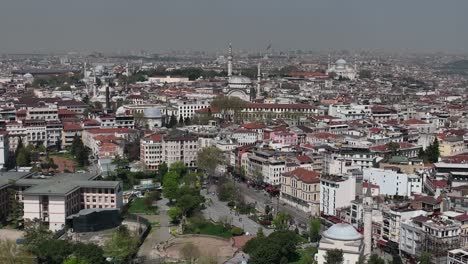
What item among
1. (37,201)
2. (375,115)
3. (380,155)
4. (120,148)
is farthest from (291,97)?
(37,201)

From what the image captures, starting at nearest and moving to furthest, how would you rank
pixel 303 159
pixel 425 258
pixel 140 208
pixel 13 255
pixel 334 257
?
pixel 334 257
pixel 425 258
pixel 13 255
pixel 140 208
pixel 303 159

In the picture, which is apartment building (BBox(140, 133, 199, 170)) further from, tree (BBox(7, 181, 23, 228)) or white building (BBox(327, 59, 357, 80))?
white building (BBox(327, 59, 357, 80))

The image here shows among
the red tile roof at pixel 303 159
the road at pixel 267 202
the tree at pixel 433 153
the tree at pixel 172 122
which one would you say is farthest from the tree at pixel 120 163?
the tree at pixel 433 153

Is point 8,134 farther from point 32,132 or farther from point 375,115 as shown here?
point 375,115

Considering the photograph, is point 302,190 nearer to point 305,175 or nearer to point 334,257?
point 305,175

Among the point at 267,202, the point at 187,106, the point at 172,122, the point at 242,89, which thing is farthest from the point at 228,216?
the point at 242,89

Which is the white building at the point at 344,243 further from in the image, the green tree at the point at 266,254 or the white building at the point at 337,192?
the white building at the point at 337,192

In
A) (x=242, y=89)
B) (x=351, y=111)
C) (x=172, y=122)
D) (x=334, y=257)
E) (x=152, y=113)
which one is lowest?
(x=334, y=257)
